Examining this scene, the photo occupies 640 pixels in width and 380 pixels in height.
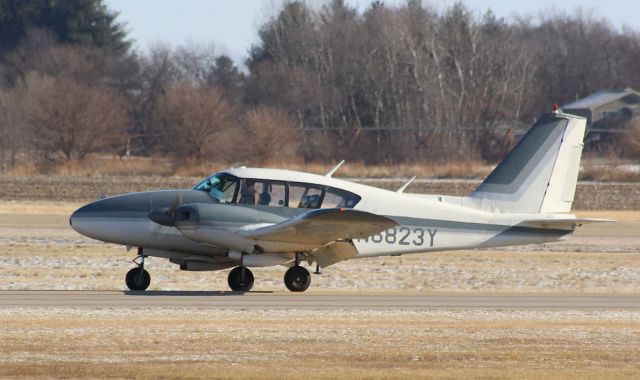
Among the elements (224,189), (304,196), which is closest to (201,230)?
(224,189)

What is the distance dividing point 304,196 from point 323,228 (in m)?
0.86

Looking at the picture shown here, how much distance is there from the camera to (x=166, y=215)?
2039 centimetres

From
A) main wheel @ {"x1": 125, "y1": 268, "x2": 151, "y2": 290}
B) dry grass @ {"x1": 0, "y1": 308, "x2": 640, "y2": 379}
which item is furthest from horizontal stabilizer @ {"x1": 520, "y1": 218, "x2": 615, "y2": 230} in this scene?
main wheel @ {"x1": 125, "y1": 268, "x2": 151, "y2": 290}

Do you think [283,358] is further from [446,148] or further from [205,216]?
[446,148]

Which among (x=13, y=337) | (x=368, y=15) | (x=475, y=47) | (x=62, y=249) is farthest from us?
(x=368, y=15)

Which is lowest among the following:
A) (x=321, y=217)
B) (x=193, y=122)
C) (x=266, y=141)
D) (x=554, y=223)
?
(x=554, y=223)

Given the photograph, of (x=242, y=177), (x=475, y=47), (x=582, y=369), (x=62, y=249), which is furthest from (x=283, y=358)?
(x=475, y=47)

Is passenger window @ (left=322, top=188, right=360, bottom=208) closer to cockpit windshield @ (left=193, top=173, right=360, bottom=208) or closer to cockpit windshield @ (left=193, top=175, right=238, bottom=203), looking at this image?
cockpit windshield @ (left=193, top=173, right=360, bottom=208)

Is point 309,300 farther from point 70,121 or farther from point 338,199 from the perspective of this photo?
point 70,121

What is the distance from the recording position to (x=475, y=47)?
86.8 meters

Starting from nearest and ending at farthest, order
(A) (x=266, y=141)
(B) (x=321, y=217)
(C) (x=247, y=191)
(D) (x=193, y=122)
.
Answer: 1. (B) (x=321, y=217)
2. (C) (x=247, y=191)
3. (A) (x=266, y=141)
4. (D) (x=193, y=122)

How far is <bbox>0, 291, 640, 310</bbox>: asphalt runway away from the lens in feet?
60.5

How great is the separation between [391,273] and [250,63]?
79.0 m

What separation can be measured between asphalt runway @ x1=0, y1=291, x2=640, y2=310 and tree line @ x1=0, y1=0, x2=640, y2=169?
49.2m
